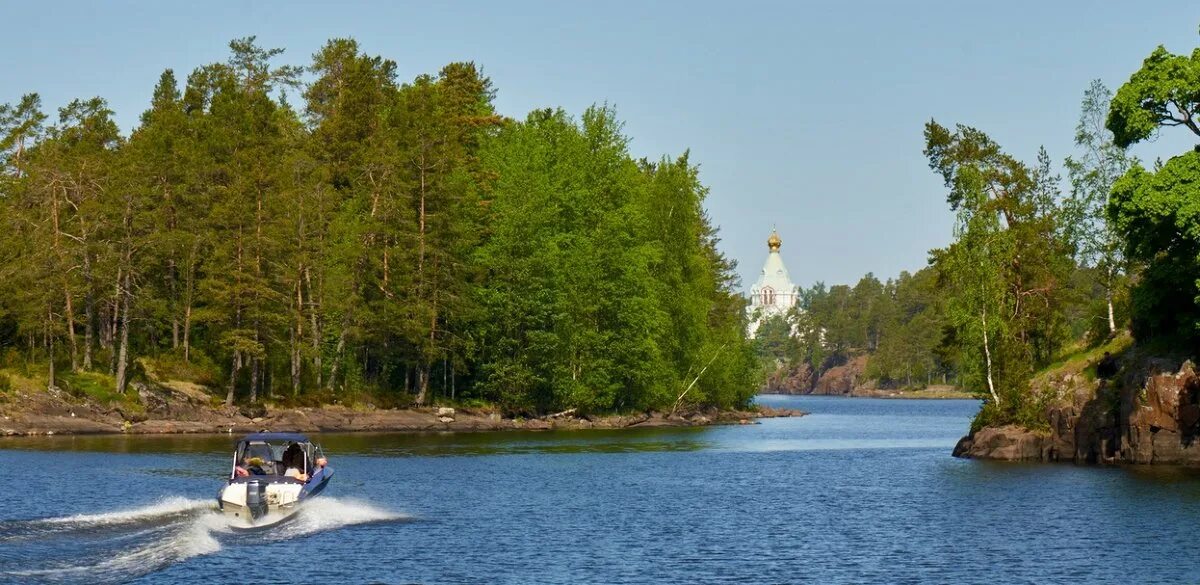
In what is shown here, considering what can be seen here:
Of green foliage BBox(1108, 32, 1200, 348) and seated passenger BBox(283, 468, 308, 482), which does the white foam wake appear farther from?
green foliage BBox(1108, 32, 1200, 348)

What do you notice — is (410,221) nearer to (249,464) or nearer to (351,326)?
(351,326)

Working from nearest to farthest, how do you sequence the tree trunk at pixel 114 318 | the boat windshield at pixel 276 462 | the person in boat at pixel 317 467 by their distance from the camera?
the boat windshield at pixel 276 462 < the person in boat at pixel 317 467 < the tree trunk at pixel 114 318

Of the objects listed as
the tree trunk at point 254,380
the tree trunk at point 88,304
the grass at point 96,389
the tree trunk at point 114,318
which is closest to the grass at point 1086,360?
the tree trunk at point 254,380

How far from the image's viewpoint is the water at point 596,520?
37.6m

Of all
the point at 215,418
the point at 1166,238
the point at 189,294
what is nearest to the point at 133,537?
the point at 1166,238

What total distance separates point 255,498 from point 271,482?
204 centimetres

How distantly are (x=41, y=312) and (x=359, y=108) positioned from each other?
33.0 m

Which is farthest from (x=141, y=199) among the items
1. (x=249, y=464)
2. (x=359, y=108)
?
(x=249, y=464)

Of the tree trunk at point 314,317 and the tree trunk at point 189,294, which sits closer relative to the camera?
the tree trunk at point 189,294

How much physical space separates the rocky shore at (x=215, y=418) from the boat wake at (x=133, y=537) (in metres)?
35.8

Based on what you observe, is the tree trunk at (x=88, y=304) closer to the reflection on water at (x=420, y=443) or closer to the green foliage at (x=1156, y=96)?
the reflection on water at (x=420, y=443)

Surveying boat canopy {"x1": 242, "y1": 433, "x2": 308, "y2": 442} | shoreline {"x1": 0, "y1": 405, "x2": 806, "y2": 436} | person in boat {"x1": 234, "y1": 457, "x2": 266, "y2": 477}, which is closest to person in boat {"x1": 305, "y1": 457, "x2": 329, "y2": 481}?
boat canopy {"x1": 242, "y1": 433, "x2": 308, "y2": 442}

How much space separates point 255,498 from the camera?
44969mm

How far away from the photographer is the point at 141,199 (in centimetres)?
9125
